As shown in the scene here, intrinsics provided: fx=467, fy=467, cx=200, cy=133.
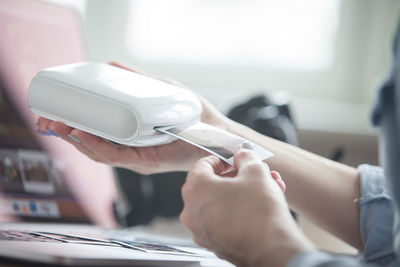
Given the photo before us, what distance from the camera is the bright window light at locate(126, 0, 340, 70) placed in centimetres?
125

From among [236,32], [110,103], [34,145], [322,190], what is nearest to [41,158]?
[34,145]

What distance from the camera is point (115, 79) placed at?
460 millimetres

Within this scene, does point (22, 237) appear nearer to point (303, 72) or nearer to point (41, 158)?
point (41, 158)

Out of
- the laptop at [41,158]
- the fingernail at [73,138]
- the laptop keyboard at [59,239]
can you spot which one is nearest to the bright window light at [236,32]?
the laptop at [41,158]

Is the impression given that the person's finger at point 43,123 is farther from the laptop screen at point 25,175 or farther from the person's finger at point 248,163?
the person's finger at point 248,163

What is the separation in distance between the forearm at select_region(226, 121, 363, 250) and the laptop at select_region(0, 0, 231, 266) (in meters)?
0.14

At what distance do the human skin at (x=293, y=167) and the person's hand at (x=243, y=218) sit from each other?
16 cm

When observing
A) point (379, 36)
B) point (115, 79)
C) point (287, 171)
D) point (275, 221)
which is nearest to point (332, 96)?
point (379, 36)

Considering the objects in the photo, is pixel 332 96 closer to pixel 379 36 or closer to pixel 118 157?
pixel 379 36

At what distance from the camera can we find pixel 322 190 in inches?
21.9

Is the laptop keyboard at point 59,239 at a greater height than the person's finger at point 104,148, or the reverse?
the person's finger at point 104,148

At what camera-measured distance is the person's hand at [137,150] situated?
49cm

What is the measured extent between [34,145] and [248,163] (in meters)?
0.37

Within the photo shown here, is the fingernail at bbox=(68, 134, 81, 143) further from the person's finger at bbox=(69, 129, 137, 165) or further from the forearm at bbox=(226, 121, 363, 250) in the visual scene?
the forearm at bbox=(226, 121, 363, 250)
